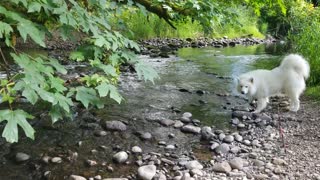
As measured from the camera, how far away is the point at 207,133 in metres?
5.15

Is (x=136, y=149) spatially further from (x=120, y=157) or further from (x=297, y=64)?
(x=297, y=64)

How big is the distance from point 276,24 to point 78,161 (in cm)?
2597

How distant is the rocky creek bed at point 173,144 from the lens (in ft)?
13.1

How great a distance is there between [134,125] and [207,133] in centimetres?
113

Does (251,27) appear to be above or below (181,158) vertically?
below

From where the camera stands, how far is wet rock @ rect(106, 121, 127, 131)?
525 centimetres

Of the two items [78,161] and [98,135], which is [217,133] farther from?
[78,161]

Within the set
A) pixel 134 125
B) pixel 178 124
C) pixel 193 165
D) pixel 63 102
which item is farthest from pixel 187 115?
pixel 63 102

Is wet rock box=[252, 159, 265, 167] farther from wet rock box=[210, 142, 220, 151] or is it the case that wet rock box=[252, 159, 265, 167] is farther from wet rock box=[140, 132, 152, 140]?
wet rock box=[140, 132, 152, 140]

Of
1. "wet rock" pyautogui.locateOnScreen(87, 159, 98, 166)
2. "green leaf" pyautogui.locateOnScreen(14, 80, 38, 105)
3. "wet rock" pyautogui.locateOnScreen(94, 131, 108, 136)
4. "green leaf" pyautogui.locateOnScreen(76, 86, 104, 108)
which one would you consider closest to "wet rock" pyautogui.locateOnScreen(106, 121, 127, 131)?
"wet rock" pyautogui.locateOnScreen(94, 131, 108, 136)

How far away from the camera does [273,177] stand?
3.83m

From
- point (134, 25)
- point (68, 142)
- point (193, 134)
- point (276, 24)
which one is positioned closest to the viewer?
point (68, 142)

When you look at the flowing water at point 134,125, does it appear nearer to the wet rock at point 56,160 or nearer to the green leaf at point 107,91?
the wet rock at point 56,160

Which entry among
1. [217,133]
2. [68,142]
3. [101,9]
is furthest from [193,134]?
[101,9]
